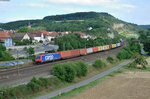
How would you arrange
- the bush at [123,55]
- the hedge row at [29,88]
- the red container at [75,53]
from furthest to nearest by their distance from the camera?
the bush at [123,55]
the red container at [75,53]
the hedge row at [29,88]

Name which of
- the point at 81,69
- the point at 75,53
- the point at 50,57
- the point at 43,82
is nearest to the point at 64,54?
the point at 75,53

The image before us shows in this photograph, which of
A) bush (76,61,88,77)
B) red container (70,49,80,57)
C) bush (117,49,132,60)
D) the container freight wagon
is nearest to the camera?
bush (76,61,88,77)

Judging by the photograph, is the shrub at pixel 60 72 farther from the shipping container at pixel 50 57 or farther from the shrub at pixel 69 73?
the shipping container at pixel 50 57

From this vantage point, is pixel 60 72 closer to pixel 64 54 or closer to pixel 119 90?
Result: pixel 119 90

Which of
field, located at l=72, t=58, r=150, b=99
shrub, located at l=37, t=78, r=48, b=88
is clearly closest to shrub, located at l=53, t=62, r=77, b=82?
shrub, located at l=37, t=78, r=48, b=88

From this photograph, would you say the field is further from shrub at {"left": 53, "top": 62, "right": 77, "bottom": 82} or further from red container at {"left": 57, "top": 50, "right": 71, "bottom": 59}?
red container at {"left": 57, "top": 50, "right": 71, "bottom": 59}

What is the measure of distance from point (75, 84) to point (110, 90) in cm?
733

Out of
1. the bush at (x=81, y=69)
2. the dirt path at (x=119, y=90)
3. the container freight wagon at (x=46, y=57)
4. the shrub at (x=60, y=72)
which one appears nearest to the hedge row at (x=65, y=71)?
the shrub at (x=60, y=72)

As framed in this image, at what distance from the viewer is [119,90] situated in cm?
3416

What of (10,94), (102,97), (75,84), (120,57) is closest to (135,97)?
(102,97)

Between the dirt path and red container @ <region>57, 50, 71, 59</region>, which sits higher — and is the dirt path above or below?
below

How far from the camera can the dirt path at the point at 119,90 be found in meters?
30.3

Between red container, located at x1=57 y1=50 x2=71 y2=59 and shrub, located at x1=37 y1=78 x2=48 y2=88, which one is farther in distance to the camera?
red container, located at x1=57 y1=50 x2=71 y2=59

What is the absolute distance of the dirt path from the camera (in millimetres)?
30281
